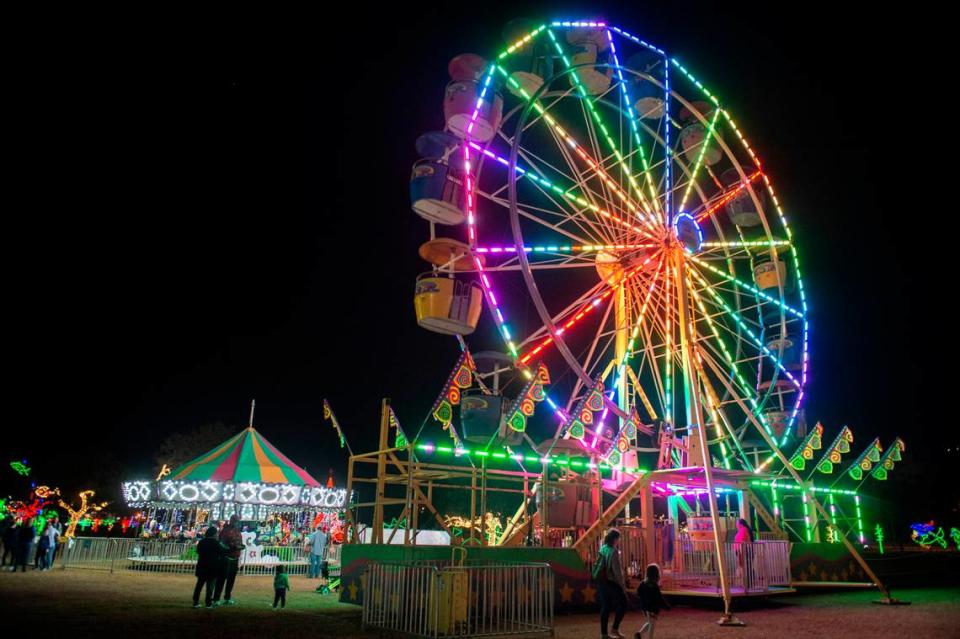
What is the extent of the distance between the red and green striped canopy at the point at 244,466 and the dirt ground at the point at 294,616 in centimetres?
410

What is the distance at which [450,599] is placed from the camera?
770 centimetres

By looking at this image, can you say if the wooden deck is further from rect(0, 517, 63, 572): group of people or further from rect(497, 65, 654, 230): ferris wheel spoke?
rect(0, 517, 63, 572): group of people

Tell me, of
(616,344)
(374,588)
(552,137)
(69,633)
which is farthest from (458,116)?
(69,633)

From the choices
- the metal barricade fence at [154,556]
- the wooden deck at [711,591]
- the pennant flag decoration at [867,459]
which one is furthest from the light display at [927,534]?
the metal barricade fence at [154,556]

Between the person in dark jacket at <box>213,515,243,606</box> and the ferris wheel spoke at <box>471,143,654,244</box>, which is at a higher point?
the ferris wheel spoke at <box>471,143,654,244</box>

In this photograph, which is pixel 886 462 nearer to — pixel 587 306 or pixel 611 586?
pixel 587 306

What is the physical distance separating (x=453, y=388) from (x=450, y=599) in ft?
15.4

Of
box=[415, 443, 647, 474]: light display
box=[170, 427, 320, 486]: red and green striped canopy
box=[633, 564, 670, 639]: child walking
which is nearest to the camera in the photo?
box=[633, 564, 670, 639]: child walking

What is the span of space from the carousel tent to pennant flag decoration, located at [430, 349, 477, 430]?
21.5ft

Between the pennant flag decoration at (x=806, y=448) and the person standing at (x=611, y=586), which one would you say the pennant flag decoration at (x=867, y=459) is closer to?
the pennant flag decoration at (x=806, y=448)

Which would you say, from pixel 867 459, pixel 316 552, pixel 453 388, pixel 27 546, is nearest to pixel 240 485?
pixel 316 552

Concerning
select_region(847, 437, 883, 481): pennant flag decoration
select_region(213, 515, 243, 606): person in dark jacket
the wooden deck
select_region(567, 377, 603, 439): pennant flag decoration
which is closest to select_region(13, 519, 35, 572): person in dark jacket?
select_region(213, 515, 243, 606): person in dark jacket

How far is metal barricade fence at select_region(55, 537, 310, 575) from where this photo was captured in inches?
729

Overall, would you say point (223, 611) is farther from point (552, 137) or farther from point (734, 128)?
point (734, 128)
